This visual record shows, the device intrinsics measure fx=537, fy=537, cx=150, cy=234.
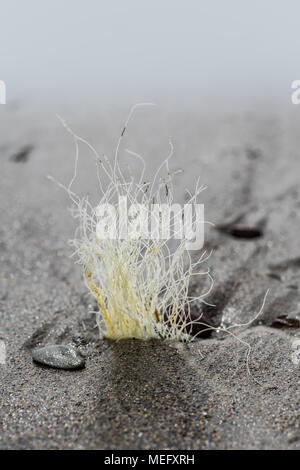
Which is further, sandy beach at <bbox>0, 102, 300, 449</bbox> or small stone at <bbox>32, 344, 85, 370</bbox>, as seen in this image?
small stone at <bbox>32, 344, 85, 370</bbox>

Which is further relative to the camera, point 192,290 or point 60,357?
point 192,290

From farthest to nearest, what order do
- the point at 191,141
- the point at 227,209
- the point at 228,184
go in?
the point at 191,141 → the point at 228,184 → the point at 227,209

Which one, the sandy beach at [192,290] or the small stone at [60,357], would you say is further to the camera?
the small stone at [60,357]

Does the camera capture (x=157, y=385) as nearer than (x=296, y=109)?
Yes

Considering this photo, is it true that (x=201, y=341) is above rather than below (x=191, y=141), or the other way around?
below
